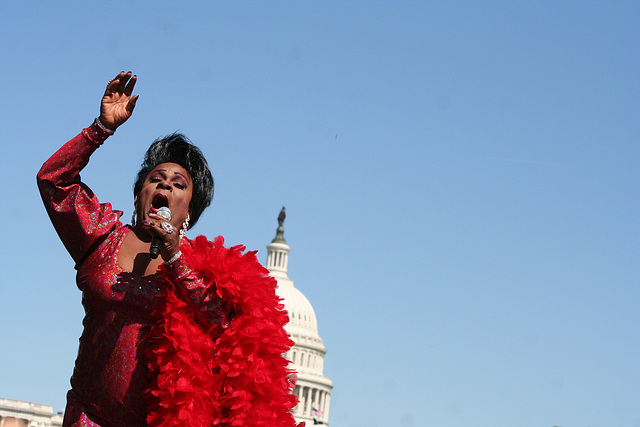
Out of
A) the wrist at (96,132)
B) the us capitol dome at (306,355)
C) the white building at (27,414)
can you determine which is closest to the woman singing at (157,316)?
the wrist at (96,132)

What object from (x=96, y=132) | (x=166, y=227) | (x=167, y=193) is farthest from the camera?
(x=167, y=193)

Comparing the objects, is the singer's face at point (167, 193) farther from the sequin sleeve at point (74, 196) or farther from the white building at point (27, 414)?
the white building at point (27, 414)

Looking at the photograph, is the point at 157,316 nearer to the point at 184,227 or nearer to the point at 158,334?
the point at 158,334

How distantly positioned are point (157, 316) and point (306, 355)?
95780 millimetres

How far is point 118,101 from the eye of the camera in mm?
4539

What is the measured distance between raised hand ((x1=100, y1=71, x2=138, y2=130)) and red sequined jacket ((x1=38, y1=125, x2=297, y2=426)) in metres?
0.07

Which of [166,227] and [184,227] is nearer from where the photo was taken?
[166,227]

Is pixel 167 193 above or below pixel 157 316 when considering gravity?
above

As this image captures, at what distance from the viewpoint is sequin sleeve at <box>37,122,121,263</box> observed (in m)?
4.45

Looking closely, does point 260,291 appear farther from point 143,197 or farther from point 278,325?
point 143,197

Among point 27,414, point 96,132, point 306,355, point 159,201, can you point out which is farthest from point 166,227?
point 306,355

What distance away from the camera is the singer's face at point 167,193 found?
15.1 feet

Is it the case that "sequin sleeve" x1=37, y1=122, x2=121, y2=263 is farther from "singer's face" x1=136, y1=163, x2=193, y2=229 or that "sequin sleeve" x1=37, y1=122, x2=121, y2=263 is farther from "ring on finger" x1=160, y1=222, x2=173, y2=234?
"ring on finger" x1=160, y1=222, x2=173, y2=234

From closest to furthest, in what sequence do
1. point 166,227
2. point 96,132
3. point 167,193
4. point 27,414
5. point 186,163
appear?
point 166,227 → point 96,132 → point 167,193 → point 186,163 → point 27,414
